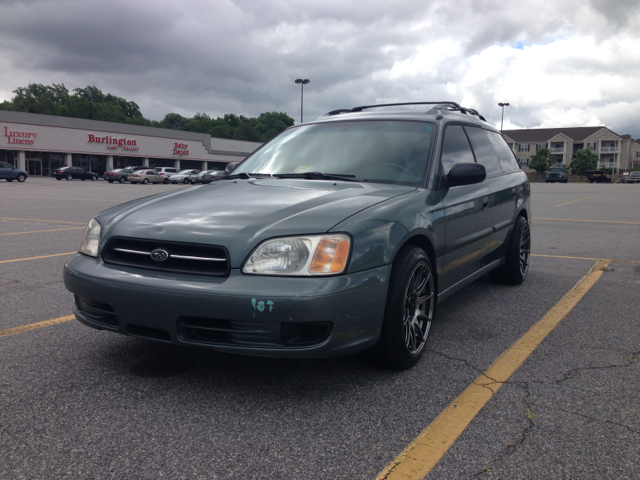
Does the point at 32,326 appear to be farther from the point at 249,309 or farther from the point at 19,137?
the point at 19,137

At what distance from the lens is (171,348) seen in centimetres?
344

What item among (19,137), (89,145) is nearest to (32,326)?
(19,137)

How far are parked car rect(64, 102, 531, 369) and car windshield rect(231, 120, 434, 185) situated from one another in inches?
0.5

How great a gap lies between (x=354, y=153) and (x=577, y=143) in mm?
118311

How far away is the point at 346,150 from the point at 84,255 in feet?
6.23

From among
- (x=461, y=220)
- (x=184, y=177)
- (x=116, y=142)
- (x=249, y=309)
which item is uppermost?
(x=116, y=142)

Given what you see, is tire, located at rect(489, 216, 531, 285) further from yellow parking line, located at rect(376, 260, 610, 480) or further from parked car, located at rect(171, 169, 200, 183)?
parked car, located at rect(171, 169, 200, 183)

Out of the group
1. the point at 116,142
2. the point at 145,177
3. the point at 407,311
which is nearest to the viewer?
the point at 407,311

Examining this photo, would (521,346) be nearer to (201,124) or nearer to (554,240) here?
(554,240)

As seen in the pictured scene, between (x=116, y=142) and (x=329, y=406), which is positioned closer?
(x=329, y=406)

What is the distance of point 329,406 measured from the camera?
2.66 metres

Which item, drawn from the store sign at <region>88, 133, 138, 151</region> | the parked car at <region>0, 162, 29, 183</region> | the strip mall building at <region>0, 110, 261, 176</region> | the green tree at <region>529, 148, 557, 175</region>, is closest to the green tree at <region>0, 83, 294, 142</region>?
the strip mall building at <region>0, 110, 261, 176</region>

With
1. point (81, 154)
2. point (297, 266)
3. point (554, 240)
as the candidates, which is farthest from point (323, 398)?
point (81, 154)

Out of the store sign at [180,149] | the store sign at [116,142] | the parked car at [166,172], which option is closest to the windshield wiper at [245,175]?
the parked car at [166,172]
